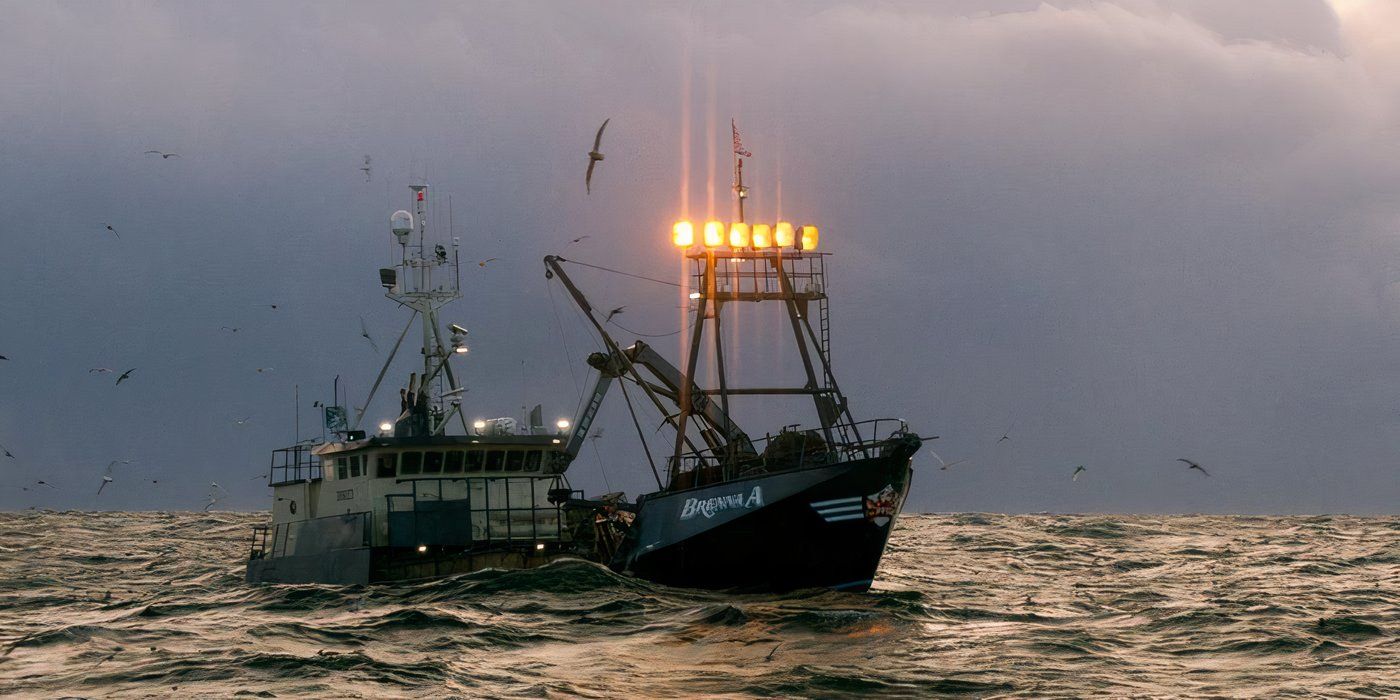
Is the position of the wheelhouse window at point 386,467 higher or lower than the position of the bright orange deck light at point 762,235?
lower

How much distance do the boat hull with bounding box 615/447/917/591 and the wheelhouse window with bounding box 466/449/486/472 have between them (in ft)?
29.0

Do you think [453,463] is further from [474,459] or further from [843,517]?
[843,517]

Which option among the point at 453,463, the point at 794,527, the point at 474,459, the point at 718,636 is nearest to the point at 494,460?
the point at 474,459

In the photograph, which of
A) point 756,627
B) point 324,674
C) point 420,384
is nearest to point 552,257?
point 420,384

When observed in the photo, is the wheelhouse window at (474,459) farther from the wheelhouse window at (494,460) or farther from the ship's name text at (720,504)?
the ship's name text at (720,504)

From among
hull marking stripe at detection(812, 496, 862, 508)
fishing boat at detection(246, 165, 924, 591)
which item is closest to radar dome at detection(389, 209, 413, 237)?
fishing boat at detection(246, 165, 924, 591)

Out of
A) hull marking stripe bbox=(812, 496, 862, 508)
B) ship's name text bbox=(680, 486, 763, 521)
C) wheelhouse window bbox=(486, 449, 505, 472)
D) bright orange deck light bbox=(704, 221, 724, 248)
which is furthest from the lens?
wheelhouse window bbox=(486, 449, 505, 472)

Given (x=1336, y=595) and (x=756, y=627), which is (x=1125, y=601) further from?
(x=756, y=627)

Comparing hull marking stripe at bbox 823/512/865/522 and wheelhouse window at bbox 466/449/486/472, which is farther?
wheelhouse window at bbox 466/449/486/472

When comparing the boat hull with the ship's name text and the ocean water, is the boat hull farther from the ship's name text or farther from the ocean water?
the ocean water

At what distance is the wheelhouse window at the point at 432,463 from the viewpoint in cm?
3994

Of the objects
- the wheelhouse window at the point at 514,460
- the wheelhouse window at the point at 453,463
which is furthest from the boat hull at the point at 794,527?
the wheelhouse window at the point at 453,463

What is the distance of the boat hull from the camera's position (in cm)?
3212

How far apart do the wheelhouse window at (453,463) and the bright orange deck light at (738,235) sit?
11.0m
